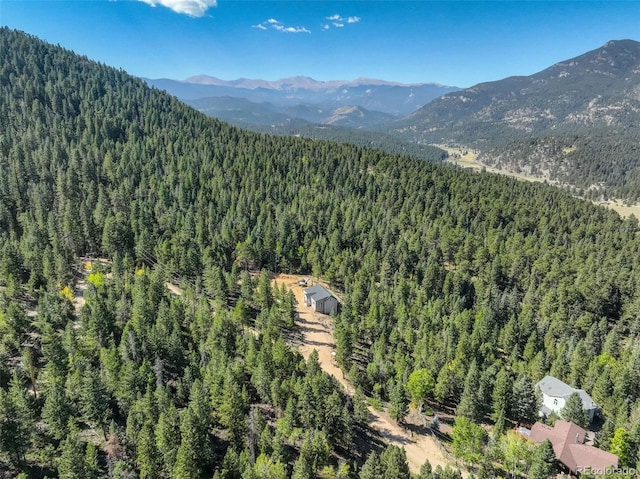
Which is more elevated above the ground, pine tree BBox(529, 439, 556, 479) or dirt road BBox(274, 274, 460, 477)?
pine tree BBox(529, 439, 556, 479)

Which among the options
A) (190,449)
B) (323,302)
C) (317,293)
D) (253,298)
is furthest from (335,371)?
(190,449)

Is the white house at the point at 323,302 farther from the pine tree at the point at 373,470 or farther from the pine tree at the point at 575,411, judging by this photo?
the pine tree at the point at 373,470

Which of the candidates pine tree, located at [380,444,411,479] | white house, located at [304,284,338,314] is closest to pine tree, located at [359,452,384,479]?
pine tree, located at [380,444,411,479]

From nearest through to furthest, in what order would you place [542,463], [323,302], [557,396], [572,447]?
[542,463]
[572,447]
[557,396]
[323,302]

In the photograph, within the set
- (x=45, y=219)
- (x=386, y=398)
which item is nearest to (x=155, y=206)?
(x=45, y=219)

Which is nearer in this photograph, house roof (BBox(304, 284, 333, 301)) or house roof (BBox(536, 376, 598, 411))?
house roof (BBox(536, 376, 598, 411))

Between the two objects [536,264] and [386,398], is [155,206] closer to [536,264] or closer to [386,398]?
[386,398]

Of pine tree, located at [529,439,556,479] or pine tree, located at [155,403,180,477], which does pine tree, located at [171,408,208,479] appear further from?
pine tree, located at [529,439,556,479]

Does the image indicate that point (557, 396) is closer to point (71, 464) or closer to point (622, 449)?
point (622, 449)
